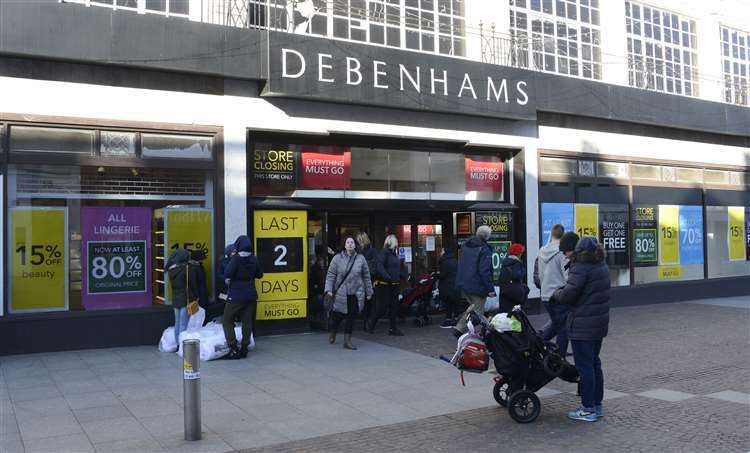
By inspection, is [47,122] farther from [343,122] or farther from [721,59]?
[721,59]

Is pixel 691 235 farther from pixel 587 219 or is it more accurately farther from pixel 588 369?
pixel 588 369

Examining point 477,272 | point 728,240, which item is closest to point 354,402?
point 477,272

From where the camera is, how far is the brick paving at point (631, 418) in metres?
5.51

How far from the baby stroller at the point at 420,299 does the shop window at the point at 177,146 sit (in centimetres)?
448

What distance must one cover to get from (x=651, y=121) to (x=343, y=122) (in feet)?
27.4

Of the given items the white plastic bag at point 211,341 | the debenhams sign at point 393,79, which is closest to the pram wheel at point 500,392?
the white plastic bag at point 211,341

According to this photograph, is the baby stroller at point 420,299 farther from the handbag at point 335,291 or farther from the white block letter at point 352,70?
the white block letter at point 352,70

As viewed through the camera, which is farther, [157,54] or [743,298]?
[743,298]

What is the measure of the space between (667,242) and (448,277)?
7.68m

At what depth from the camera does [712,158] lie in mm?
17844

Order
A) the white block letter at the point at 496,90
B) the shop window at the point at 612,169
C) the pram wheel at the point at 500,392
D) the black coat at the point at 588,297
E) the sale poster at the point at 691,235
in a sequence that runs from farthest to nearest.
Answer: the sale poster at the point at 691,235
the shop window at the point at 612,169
the white block letter at the point at 496,90
the pram wheel at the point at 500,392
the black coat at the point at 588,297

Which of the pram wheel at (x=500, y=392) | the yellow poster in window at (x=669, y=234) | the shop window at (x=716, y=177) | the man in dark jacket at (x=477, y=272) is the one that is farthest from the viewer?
the shop window at (x=716, y=177)

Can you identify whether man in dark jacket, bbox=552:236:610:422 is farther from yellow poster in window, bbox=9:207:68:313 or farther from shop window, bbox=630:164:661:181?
shop window, bbox=630:164:661:181

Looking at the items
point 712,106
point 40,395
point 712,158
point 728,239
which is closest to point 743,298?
point 728,239
